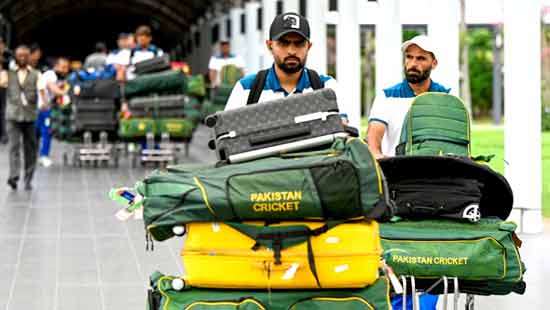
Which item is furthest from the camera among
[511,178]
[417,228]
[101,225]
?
[101,225]

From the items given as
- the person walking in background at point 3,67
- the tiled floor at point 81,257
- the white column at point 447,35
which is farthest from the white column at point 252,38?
the white column at point 447,35

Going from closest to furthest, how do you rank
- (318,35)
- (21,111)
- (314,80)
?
(314,80) < (21,111) < (318,35)

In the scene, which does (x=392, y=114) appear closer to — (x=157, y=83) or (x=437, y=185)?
(x=437, y=185)

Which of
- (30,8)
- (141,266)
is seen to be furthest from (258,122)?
(30,8)

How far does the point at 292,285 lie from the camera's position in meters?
4.89

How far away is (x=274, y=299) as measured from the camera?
16.2 ft

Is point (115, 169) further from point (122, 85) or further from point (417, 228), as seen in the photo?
point (417, 228)

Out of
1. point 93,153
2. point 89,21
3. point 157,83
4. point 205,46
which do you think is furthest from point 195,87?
point 89,21

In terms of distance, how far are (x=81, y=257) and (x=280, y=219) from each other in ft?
20.3

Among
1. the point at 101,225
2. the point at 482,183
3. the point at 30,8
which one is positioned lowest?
the point at 101,225

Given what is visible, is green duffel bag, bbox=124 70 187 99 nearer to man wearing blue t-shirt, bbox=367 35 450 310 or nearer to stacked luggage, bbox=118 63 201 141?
stacked luggage, bbox=118 63 201 141

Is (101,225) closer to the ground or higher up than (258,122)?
closer to the ground

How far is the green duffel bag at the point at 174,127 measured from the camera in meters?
20.4

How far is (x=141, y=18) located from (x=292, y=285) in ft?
261
